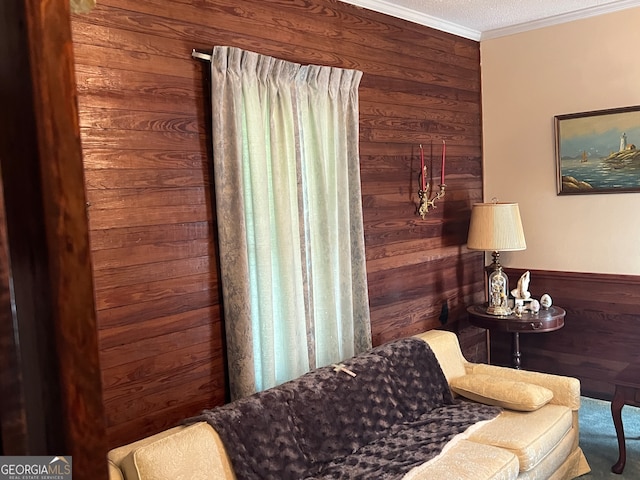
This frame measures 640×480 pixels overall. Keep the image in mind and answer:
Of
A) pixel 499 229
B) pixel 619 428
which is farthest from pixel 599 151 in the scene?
pixel 619 428

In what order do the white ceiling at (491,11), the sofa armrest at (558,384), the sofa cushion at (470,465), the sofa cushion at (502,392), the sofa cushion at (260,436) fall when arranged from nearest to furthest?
the sofa cushion at (260,436) < the sofa cushion at (470,465) < the sofa cushion at (502,392) < the sofa armrest at (558,384) < the white ceiling at (491,11)

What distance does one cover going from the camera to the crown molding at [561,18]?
3617 mm

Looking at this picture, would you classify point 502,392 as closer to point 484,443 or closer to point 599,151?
point 484,443

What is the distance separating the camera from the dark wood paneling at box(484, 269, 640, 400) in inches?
149

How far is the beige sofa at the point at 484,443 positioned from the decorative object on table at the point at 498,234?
685mm

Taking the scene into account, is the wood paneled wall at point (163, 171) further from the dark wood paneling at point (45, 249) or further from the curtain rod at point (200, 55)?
Result: the dark wood paneling at point (45, 249)

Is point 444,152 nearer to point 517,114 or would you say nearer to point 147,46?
point 517,114

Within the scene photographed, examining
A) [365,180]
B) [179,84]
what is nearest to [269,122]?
[179,84]

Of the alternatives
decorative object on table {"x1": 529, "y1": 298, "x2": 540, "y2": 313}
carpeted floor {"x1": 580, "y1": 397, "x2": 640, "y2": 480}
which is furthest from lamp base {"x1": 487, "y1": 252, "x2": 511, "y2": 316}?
carpeted floor {"x1": 580, "y1": 397, "x2": 640, "y2": 480}

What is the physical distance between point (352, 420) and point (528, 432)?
818 mm

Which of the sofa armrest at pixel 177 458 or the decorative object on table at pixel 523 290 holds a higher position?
the decorative object on table at pixel 523 290

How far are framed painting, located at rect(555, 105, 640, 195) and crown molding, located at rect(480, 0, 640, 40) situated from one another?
64 cm

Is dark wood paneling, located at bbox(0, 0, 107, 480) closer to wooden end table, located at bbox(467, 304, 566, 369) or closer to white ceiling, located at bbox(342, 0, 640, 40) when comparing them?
white ceiling, located at bbox(342, 0, 640, 40)

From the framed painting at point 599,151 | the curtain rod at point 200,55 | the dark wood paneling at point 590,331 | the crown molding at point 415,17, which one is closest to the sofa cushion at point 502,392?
the dark wood paneling at point 590,331
